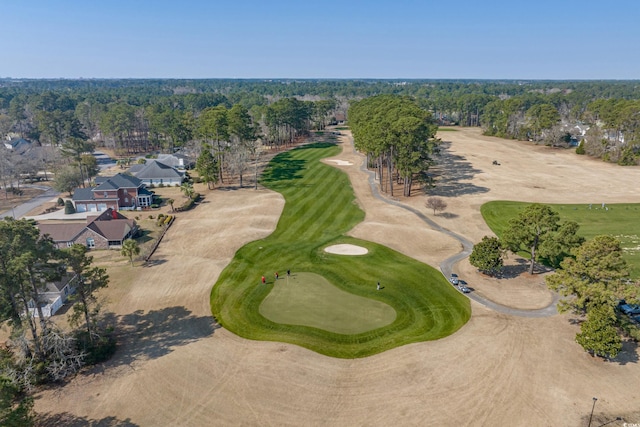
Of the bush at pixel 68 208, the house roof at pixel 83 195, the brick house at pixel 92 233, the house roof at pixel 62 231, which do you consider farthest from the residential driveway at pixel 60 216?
the house roof at pixel 62 231

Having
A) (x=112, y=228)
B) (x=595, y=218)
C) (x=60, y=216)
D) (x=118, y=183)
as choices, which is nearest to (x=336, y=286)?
(x=112, y=228)

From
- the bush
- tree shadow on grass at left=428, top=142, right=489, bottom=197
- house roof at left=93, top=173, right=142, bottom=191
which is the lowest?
the bush

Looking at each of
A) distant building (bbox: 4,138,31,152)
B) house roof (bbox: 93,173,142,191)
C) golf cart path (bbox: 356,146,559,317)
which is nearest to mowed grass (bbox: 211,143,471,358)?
golf cart path (bbox: 356,146,559,317)

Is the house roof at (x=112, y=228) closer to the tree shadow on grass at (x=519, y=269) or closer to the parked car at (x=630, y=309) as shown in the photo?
the tree shadow on grass at (x=519, y=269)

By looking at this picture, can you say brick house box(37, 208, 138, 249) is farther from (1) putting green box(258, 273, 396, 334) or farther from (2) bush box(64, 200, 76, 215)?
(1) putting green box(258, 273, 396, 334)

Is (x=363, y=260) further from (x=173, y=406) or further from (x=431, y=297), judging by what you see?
(x=173, y=406)

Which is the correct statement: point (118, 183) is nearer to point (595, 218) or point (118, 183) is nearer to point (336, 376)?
point (336, 376)
